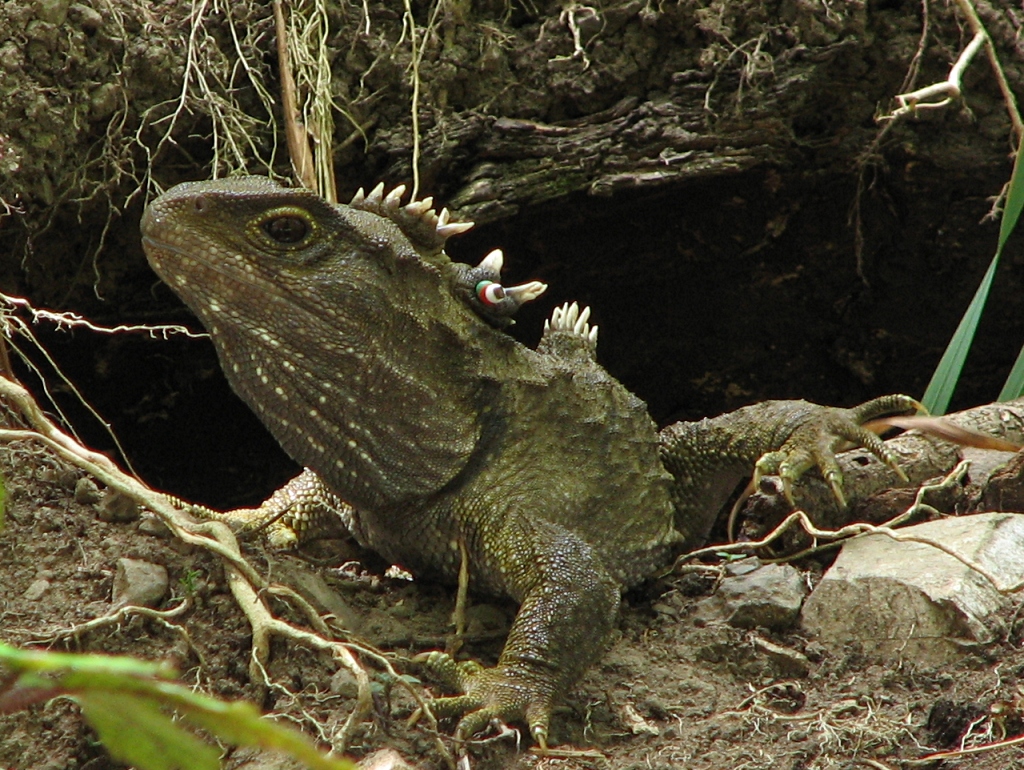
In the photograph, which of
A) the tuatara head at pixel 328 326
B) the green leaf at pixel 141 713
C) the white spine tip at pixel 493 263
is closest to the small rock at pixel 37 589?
the tuatara head at pixel 328 326

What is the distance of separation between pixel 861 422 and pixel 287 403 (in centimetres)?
249

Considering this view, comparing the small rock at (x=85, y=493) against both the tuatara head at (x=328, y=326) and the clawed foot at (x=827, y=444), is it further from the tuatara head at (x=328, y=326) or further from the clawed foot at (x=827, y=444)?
the clawed foot at (x=827, y=444)

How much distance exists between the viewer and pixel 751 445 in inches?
169

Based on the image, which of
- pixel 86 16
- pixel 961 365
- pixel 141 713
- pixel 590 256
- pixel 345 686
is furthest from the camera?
pixel 590 256

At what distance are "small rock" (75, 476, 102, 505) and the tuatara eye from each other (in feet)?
3.52

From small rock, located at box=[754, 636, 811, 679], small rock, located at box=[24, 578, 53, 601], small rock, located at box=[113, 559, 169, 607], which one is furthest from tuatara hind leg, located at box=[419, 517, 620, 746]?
small rock, located at box=[24, 578, 53, 601]

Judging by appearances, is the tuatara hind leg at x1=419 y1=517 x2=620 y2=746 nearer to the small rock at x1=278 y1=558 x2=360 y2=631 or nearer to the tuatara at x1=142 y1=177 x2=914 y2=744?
the tuatara at x1=142 y1=177 x2=914 y2=744

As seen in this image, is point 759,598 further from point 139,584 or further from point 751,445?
point 139,584

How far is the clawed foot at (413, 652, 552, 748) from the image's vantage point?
→ 282 cm

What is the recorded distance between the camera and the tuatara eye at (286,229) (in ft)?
10.7

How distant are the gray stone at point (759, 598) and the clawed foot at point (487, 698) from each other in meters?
1.03

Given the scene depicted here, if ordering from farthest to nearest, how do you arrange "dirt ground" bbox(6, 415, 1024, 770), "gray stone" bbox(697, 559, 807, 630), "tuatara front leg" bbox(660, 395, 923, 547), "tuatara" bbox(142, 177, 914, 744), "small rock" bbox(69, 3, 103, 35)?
"small rock" bbox(69, 3, 103, 35) → "tuatara front leg" bbox(660, 395, 923, 547) → "gray stone" bbox(697, 559, 807, 630) → "tuatara" bbox(142, 177, 914, 744) → "dirt ground" bbox(6, 415, 1024, 770)

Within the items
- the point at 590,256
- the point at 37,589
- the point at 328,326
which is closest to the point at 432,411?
the point at 328,326

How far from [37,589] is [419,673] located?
119cm
